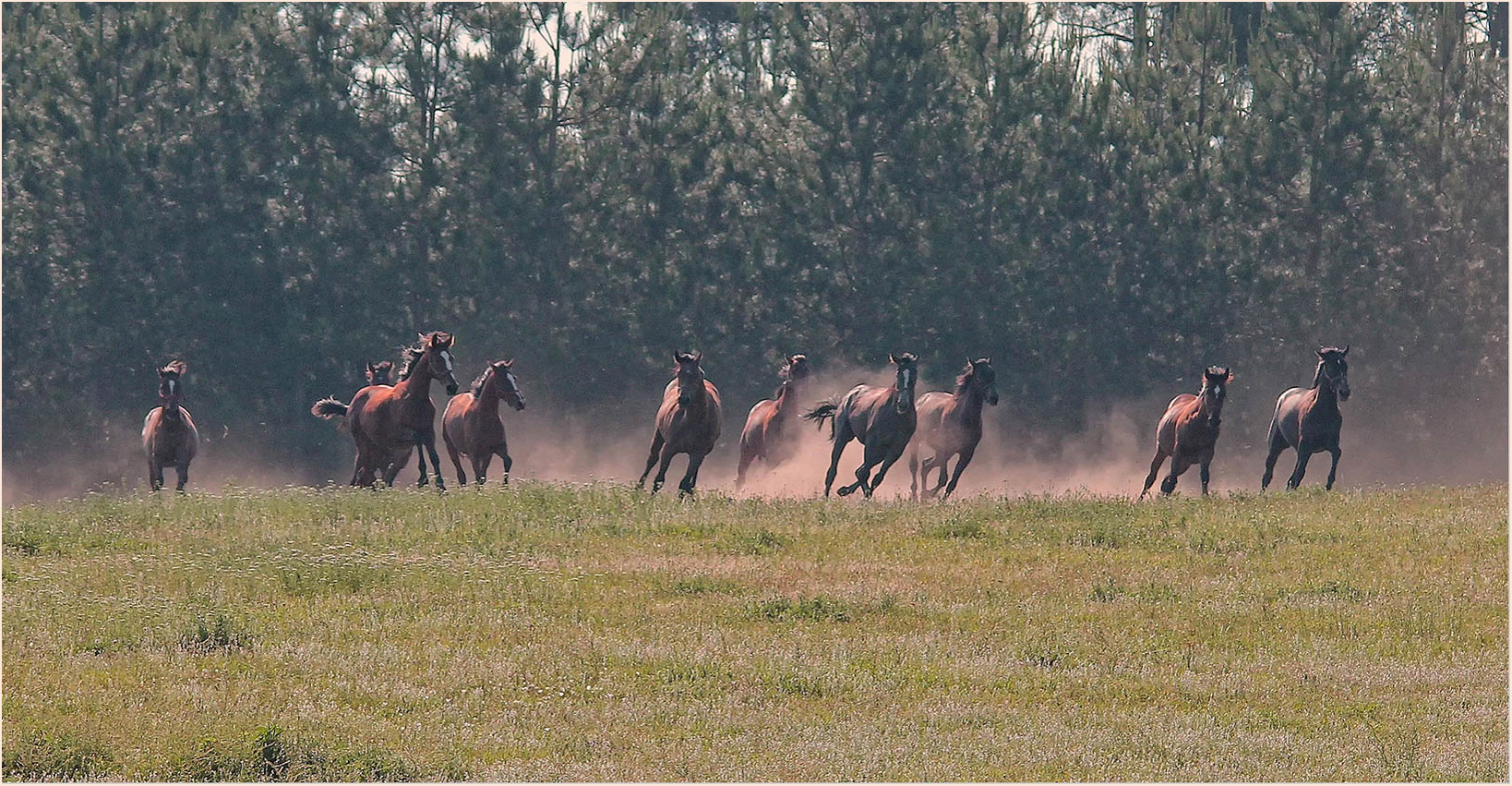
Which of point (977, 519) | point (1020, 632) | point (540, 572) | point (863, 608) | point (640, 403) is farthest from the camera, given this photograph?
point (640, 403)

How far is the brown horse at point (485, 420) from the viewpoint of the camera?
24.2 meters

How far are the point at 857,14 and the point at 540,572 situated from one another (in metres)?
28.9

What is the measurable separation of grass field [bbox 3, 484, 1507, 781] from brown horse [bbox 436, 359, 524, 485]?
3502 mm

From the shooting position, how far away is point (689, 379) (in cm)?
2342

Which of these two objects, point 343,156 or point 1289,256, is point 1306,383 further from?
point 343,156

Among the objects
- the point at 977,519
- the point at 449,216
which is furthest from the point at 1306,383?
the point at 977,519

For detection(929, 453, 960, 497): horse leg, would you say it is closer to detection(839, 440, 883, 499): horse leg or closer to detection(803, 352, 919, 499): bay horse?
detection(803, 352, 919, 499): bay horse

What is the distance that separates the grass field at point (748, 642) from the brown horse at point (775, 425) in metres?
7.50

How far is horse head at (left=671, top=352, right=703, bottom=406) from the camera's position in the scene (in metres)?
23.4

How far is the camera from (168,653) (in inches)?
501

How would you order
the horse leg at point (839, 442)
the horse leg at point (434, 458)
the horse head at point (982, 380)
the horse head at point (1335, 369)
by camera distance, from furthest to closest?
1. the horse leg at point (839, 442)
2. the horse head at point (1335, 369)
3. the horse head at point (982, 380)
4. the horse leg at point (434, 458)

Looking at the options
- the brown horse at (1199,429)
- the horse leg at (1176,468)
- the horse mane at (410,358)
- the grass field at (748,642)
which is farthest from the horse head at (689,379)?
the horse leg at (1176,468)

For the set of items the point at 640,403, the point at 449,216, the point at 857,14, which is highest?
the point at 857,14

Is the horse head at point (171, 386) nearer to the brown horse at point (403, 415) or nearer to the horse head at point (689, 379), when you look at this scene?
the brown horse at point (403, 415)
